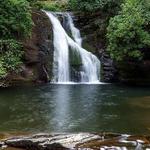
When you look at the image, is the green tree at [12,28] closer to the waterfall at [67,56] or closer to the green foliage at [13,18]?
the green foliage at [13,18]

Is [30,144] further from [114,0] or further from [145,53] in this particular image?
[114,0]

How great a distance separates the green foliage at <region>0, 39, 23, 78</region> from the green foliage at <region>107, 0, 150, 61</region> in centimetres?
802

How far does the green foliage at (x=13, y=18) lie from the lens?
33.1m

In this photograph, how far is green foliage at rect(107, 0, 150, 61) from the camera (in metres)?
36.1

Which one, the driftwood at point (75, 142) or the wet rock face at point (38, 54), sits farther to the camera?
the wet rock face at point (38, 54)

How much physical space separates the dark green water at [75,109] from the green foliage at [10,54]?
1.77m

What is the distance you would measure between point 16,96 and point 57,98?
106 inches

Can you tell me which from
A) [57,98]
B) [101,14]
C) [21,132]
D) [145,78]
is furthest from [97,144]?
[101,14]

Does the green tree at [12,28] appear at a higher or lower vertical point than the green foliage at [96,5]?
lower

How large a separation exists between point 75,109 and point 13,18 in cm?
1223

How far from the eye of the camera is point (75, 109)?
23906 millimetres

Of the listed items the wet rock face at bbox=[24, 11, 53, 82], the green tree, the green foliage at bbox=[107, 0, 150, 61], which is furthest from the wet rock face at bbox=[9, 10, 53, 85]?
the green foliage at bbox=[107, 0, 150, 61]

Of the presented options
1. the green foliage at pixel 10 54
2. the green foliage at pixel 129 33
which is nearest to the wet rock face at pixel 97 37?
the green foliage at pixel 129 33

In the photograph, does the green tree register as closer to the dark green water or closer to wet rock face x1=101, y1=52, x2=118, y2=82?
the dark green water
